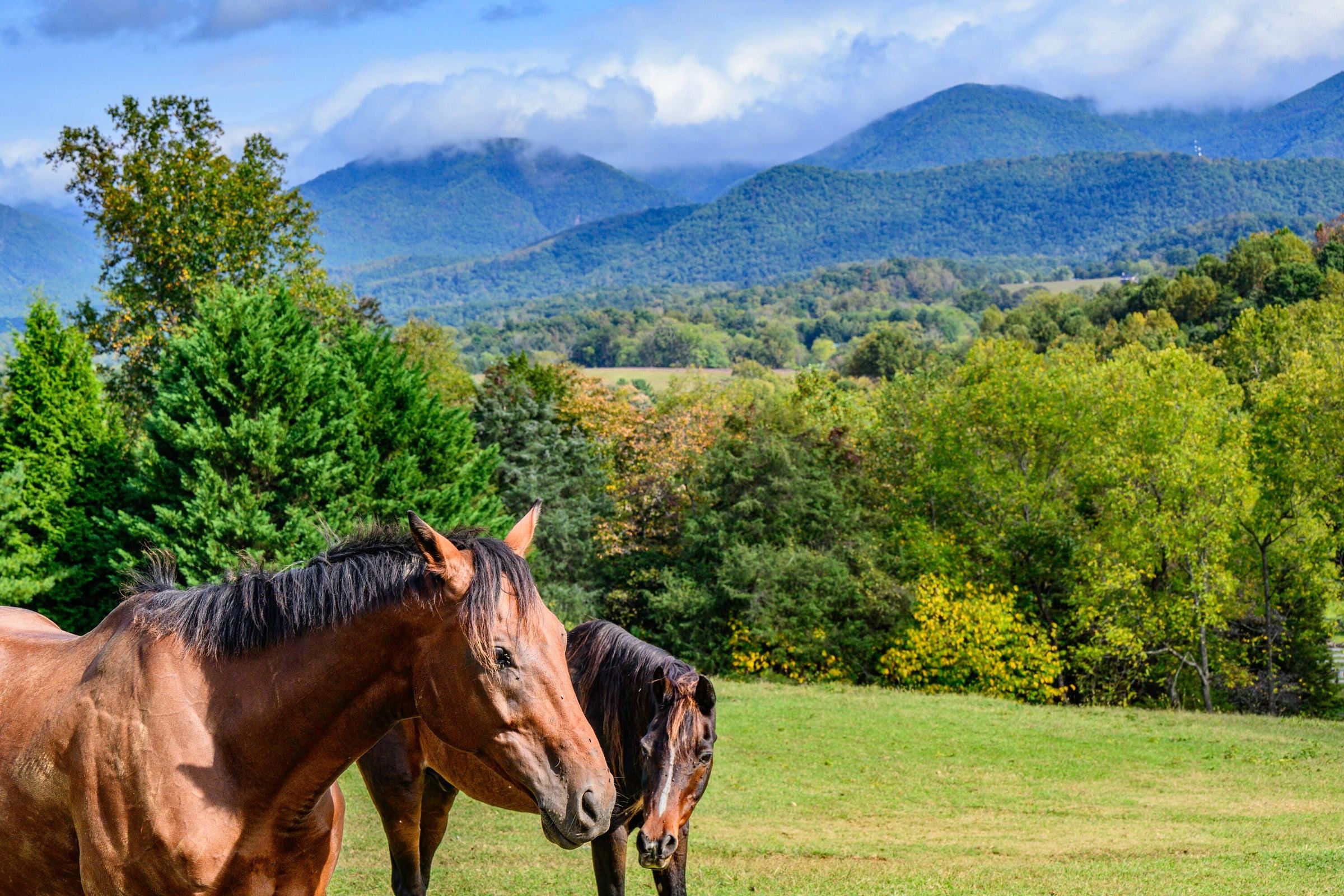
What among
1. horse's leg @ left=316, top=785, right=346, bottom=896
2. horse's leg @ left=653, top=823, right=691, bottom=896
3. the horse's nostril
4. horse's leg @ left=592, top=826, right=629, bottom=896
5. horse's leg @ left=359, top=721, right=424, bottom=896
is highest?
the horse's nostril

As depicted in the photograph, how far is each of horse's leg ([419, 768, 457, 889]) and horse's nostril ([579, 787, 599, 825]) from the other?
180 inches

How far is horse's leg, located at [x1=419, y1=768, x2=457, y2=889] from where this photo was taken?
7.52 metres

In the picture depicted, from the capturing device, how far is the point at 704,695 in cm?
634

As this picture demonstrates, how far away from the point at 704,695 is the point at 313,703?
3.11 m

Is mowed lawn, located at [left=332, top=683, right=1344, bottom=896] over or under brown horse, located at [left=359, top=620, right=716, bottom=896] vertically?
under

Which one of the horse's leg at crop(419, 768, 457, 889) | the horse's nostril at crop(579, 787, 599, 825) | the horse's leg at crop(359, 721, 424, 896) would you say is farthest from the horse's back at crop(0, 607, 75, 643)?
the horse's leg at crop(419, 768, 457, 889)

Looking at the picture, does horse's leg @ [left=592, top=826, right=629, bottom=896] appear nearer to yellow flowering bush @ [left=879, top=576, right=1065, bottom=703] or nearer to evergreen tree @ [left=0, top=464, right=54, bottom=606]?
evergreen tree @ [left=0, top=464, right=54, bottom=606]

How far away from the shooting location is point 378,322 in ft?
169

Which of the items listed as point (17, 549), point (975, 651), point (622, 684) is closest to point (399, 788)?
point (622, 684)

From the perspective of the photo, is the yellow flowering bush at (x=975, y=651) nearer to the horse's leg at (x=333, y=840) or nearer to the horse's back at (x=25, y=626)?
the horse's back at (x=25, y=626)

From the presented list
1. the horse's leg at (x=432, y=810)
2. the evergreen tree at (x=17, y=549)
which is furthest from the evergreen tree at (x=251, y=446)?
the horse's leg at (x=432, y=810)

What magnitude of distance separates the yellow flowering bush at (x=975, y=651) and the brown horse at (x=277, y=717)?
29853 mm

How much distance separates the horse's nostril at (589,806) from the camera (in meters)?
3.28

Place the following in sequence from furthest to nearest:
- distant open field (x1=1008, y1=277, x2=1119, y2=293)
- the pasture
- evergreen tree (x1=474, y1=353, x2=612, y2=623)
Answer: distant open field (x1=1008, y1=277, x2=1119, y2=293), the pasture, evergreen tree (x1=474, y1=353, x2=612, y2=623)
